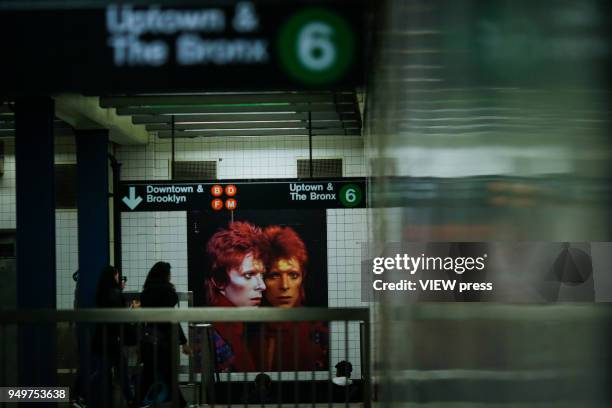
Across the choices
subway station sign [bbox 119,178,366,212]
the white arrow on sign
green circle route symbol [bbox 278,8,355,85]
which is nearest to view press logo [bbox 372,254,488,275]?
green circle route symbol [bbox 278,8,355,85]

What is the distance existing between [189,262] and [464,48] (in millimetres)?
10533

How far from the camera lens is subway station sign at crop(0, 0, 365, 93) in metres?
3.68

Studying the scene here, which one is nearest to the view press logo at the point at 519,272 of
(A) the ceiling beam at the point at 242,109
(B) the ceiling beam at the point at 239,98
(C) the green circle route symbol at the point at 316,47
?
(C) the green circle route symbol at the point at 316,47

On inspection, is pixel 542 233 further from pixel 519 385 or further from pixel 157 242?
pixel 157 242

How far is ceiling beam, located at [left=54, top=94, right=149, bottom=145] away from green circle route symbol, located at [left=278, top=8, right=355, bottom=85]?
4.33 meters

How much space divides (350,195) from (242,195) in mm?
1098

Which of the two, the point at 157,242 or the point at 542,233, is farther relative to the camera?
the point at 157,242

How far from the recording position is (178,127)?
10148 millimetres

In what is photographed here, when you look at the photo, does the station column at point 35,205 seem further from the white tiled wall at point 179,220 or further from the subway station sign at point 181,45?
the white tiled wall at point 179,220

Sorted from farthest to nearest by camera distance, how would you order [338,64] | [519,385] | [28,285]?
[28,285] → [338,64] → [519,385]

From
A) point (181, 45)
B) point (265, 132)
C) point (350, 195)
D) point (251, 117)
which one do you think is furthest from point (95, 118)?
point (181, 45)

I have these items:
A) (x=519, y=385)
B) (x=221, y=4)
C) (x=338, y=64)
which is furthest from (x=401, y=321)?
(x=221, y=4)

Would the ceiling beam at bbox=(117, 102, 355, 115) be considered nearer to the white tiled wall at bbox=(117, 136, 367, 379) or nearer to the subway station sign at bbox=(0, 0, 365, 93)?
the white tiled wall at bbox=(117, 136, 367, 379)

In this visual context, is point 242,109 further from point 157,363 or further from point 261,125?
point 157,363
